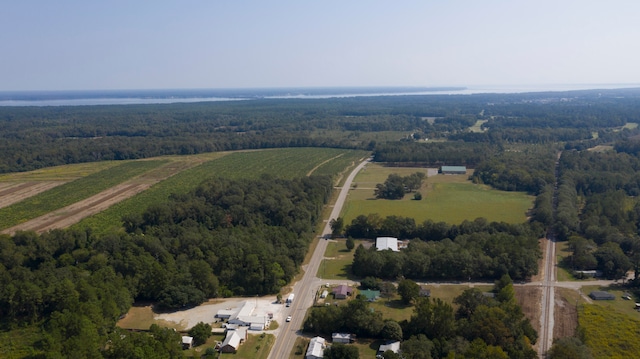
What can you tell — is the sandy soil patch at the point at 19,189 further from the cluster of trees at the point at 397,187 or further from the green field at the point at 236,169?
the cluster of trees at the point at 397,187

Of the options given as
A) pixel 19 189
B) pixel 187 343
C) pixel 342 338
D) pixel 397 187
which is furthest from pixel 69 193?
pixel 342 338

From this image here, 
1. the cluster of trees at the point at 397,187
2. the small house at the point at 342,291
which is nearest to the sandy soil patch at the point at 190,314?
the small house at the point at 342,291

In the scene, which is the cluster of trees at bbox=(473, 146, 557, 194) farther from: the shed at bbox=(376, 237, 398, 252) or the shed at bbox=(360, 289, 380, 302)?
the shed at bbox=(360, 289, 380, 302)

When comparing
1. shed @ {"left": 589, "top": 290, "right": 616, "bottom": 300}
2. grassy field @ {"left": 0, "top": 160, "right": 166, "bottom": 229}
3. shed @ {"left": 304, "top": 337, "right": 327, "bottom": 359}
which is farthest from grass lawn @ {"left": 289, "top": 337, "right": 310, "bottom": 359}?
grassy field @ {"left": 0, "top": 160, "right": 166, "bottom": 229}

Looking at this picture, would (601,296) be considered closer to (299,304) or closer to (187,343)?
(299,304)

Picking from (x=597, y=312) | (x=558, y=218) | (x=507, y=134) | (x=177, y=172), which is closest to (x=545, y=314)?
(x=597, y=312)
